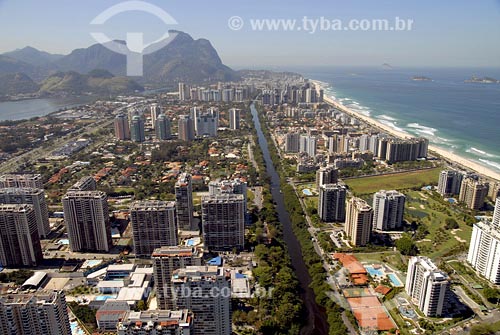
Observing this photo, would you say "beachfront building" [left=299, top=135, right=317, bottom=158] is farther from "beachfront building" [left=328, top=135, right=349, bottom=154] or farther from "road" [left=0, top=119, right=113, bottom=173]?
"road" [left=0, top=119, right=113, bottom=173]

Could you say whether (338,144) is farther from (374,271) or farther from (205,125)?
(374,271)

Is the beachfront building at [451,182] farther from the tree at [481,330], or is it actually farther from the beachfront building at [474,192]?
the tree at [481,330]

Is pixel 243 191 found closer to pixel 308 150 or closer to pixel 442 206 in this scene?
pixel 442 206

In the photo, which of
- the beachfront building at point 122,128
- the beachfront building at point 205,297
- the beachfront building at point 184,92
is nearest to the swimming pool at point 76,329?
the beachfront building at point 205,297

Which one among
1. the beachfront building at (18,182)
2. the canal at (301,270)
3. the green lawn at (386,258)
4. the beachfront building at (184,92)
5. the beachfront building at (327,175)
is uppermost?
the beachfront building at (184,92)

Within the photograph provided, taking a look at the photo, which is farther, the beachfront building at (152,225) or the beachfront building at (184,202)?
the beachfront building at (184,202)

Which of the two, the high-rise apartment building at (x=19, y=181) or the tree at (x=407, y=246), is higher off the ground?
the high-rise apartment building at (x=19, y=181)
